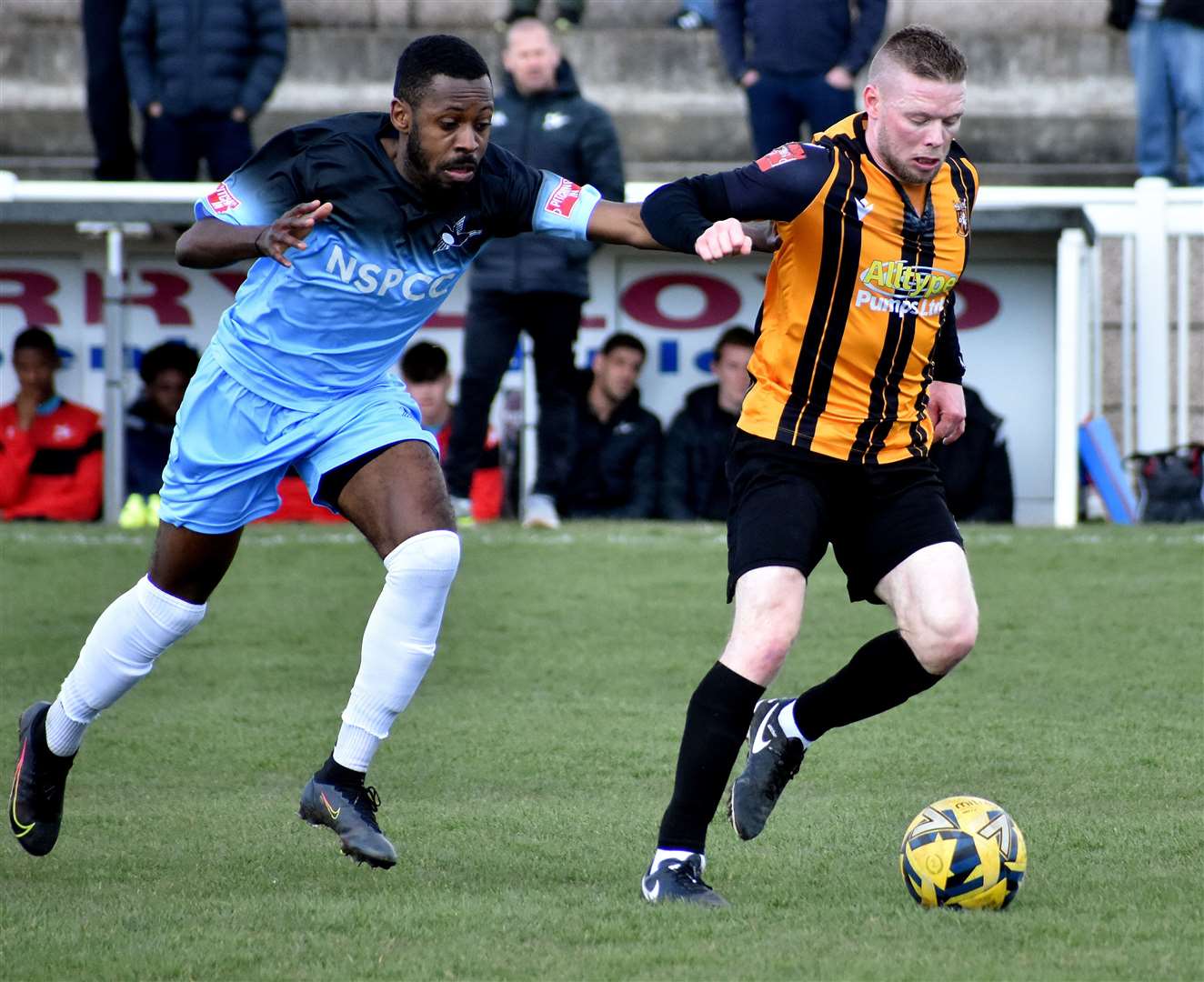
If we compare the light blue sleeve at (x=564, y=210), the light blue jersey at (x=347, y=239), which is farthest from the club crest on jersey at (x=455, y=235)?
the light blue sleeve at (x=564, y=210)

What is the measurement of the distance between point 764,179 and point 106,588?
590 cm

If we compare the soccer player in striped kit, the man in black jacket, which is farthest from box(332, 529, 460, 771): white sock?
the man in black jacket

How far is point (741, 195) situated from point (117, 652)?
81.3 inches

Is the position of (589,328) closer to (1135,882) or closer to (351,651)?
(351,651)

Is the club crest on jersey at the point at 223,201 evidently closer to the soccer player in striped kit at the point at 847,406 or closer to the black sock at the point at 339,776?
the soccer player in striped kit at the point at 847,406

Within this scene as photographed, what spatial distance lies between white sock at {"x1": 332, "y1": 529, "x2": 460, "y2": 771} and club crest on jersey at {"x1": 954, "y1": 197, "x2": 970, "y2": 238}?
153 centimetres

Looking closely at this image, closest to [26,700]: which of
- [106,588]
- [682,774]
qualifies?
[106,588]

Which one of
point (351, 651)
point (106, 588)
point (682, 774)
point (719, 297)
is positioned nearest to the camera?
point (682, 774)

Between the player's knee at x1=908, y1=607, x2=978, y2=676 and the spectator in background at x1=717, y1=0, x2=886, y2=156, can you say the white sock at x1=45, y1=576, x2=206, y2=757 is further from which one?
the spectator in background at x1=717, y1=0, x2=886, y2=156

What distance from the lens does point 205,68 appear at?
13.3m

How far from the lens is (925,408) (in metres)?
5.43

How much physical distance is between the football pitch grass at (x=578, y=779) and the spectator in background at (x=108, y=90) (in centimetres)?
421

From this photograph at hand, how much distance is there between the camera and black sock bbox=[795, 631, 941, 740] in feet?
16.9

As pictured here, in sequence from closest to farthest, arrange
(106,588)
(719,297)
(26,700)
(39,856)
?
(39,856), (26,700), (106,588), (719,297)
